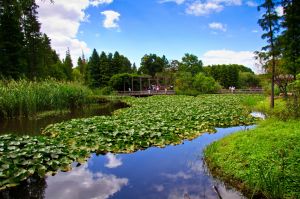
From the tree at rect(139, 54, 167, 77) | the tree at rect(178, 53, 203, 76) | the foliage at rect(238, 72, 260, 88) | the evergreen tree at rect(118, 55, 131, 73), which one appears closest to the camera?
the evergreen tree at rect(118, 55, 131, 73)

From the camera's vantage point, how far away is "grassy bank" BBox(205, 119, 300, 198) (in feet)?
14.6

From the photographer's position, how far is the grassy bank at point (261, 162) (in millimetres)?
4457

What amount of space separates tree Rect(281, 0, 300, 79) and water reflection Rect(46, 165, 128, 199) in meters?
15.0

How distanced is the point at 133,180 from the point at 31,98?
10442 mm

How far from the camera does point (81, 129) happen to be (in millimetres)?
9492

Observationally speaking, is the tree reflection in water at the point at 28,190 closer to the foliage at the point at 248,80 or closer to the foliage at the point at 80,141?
the foliage at the point at 80,141

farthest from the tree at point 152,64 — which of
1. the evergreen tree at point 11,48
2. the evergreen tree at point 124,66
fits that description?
the evergreen tree at point 11,48

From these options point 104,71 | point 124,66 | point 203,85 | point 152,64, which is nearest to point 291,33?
point 203,85

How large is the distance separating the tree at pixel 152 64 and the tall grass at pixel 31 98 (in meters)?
45.4

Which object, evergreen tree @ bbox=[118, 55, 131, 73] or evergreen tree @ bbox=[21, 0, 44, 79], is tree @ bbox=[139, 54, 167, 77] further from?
evergreen tree @ bbox=[21, 0, 44, 79]

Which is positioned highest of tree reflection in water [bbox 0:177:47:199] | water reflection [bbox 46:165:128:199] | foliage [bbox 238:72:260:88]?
foliage [bbox 238:72:260:88]

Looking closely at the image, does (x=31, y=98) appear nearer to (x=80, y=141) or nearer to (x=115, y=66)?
(x=80, y=141)

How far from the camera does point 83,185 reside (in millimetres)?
5551

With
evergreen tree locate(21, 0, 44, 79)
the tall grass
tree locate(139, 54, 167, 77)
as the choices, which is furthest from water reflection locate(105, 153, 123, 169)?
tree locate(139, 54, 167, 77)
